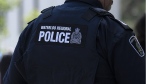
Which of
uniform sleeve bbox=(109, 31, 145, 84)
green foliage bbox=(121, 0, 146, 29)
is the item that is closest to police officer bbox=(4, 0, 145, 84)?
uniform sleeve bbox=(109, 31, 145, 84)

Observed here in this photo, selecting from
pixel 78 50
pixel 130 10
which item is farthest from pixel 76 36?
pixel 130 10

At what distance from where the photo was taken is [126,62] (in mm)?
2479

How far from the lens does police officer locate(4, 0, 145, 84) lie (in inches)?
98.0

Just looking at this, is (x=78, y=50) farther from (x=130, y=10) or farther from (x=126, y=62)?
(x=130, y=10)

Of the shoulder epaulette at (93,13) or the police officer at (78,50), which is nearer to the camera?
the police officer at (78,50)

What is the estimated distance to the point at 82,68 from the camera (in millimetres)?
2586

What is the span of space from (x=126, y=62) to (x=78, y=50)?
30 centimetres

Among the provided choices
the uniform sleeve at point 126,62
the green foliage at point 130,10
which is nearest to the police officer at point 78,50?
the uniform sleeve at point 126,62

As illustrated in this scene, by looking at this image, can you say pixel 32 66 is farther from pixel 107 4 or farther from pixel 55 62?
pixel 107 4

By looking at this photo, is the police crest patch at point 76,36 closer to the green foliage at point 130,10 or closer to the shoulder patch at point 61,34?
the shoulder patch at point 61,34

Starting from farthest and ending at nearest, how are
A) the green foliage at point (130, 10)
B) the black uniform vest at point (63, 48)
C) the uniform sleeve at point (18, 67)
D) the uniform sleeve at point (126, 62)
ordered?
1. the green foliage at point (130, 10)
2. the uniform sleeve at point (18, 67)
3. the black uniform vest at point (63, 48)
4. the uniform sleeve at point (126, 62)

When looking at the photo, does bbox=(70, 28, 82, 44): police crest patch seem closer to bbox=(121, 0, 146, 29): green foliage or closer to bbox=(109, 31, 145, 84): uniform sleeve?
bbox=(109, 31, 145, 84): uniform sleeve

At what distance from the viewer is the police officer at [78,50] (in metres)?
2.49

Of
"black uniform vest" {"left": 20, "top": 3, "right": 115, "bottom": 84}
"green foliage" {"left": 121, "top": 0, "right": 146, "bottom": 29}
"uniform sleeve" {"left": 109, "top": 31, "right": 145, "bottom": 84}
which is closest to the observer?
"uniform sleeve" {"left": 109, "top": 31, "right": 145, "bottom": 84}
